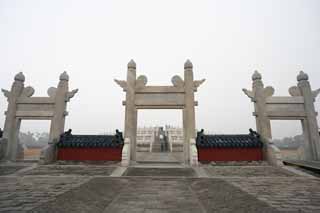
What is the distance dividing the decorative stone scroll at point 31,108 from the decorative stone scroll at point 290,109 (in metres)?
12.0

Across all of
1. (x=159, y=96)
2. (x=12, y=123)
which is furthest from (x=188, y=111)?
(x=12, y=123)

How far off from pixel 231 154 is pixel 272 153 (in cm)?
203

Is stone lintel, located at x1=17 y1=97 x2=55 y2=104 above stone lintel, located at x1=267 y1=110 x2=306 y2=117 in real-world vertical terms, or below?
above

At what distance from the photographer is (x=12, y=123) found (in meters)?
11.5

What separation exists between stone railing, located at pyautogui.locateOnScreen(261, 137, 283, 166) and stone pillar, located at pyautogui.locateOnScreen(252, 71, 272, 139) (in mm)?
543

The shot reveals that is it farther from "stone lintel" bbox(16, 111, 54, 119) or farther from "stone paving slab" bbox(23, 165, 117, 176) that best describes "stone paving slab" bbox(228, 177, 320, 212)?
"stone lintel" bbox(16, 111, 54, 119)

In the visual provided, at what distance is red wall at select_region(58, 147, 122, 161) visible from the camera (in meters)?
10.4

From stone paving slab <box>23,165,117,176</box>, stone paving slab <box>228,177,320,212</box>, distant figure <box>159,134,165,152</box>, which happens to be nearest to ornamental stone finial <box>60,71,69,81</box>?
stone paving slab <box>23,165,117,176</box>

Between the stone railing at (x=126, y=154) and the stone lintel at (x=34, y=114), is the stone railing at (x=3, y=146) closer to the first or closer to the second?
the stone lintel at (x=34, y=114)

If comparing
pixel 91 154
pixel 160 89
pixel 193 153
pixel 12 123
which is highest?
pixel 160 89

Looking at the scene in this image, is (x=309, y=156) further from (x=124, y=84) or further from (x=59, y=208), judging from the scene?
(x=59, y=208)

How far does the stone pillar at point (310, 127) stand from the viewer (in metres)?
10.7

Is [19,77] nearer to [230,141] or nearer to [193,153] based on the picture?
[193,153]

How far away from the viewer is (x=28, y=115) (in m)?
11.6
